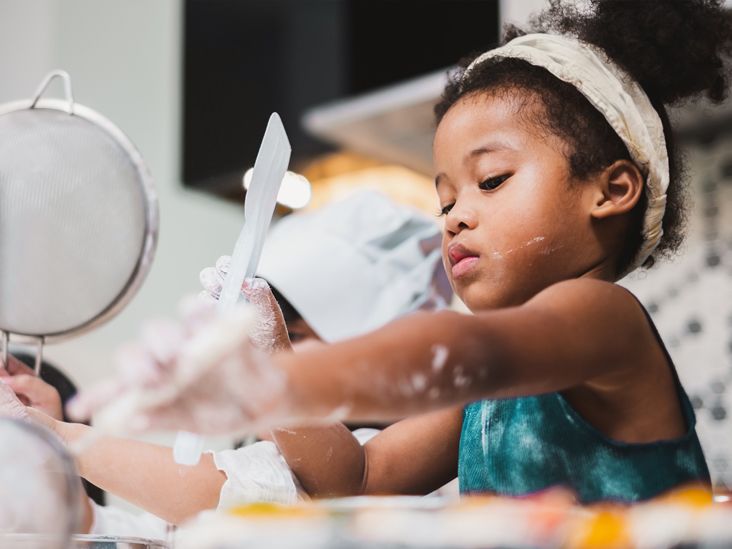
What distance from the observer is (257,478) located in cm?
87

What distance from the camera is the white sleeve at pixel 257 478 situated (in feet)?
2.80

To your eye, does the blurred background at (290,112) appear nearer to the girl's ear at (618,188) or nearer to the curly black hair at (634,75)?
the curly black hair at (634,75)

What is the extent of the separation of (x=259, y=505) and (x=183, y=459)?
17cm

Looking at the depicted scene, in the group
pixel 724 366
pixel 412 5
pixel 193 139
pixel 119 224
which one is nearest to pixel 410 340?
pixel 119 224

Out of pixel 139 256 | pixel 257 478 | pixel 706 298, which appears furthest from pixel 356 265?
pixel 706 298

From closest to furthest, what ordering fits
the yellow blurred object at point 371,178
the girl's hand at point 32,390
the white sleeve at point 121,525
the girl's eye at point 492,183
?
the girl's eye at point 492,183 → the girl's hand at point 32,390 → the white sleeve at point 121,525 → the yellow blurred object at point 371,178

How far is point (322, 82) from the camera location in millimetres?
2510

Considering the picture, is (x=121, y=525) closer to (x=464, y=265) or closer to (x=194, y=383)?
(x=464, y=265)

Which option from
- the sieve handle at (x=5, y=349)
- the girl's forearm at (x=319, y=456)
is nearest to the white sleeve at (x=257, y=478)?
the girl's forearm at (x=319, y=456)

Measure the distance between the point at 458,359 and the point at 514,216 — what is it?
0.30 metres

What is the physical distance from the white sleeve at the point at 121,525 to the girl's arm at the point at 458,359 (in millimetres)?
693

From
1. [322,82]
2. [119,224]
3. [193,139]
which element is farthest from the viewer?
[193,139]

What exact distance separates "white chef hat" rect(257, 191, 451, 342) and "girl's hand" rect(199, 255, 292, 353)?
522 mm

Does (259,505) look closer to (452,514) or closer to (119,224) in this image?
(452,514)
